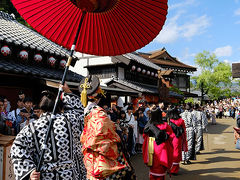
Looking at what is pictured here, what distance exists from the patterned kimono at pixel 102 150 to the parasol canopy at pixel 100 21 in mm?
940

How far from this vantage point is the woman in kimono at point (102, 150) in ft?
8.96

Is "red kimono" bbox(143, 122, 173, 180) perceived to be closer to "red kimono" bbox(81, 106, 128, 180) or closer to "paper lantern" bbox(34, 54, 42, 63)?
"red kimono" bbox(81, 106, 128, 180)

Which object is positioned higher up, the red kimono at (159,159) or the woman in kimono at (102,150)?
the woman in kimono at (102,150)

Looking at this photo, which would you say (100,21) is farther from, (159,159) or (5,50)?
(5,50)

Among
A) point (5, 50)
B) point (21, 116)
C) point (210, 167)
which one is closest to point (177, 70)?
point (210, 167)

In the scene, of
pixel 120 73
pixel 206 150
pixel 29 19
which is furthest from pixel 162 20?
pixel 120 73

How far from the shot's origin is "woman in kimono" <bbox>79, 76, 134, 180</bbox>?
8.96 feet

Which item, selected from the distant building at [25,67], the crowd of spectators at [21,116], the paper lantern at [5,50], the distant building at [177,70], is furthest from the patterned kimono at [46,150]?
the distant building at [177,70]

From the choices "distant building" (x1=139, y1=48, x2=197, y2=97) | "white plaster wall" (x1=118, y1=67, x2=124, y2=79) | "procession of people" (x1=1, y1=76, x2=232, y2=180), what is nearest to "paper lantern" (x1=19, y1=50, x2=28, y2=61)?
"procession of people" (x1=1, y1=76, x2=232, y2=180)

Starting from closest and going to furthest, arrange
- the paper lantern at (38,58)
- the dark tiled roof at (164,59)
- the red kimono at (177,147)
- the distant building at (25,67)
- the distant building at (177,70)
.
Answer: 1. the red kimono at (177,147)
2. the distant building at (25,67)
3. the paper lantern at (38,58)
4. the dark tiled roof at (164,59)
5. the distant building at (177,70)

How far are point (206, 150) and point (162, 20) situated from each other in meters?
9.91

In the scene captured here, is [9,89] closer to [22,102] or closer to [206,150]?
[22,102]

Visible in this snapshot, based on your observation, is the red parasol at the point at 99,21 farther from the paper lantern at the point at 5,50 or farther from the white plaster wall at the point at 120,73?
the white plaster wall at the point at 120,73

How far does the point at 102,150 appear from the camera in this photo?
2.70m
